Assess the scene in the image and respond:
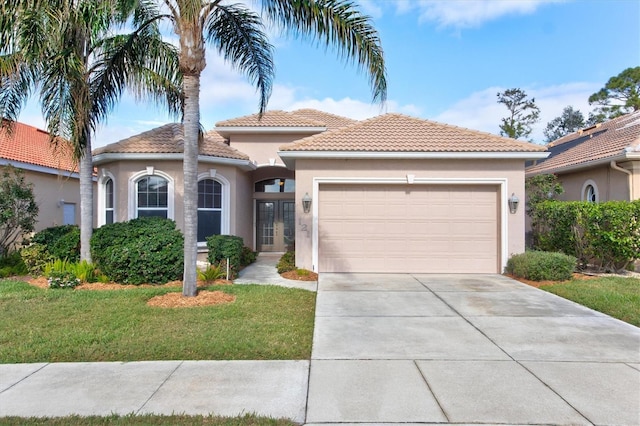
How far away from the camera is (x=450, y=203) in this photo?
11016 millimetres

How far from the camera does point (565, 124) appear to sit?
4350 centimetres

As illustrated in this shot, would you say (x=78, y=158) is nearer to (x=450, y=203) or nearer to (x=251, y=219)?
(x=251, y=219)

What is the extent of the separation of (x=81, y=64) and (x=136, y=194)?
417 centimetres

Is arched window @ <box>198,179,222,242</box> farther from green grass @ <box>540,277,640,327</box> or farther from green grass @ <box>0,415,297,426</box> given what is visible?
green grass @ <box>540,277,640,327</box>

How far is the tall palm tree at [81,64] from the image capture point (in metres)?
7.60

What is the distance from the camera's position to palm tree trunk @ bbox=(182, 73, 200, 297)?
Answer: 7.38 meters

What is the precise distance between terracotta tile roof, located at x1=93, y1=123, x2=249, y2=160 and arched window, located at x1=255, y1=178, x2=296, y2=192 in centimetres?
326

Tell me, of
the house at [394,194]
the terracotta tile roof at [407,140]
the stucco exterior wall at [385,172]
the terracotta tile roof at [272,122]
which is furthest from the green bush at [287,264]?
the terracotta tile roof at [272,122]

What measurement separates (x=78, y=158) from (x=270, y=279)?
17.5ft

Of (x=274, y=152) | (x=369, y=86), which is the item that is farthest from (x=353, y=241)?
(x=274, y=152)

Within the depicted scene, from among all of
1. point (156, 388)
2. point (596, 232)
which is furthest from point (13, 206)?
point (596, 232)

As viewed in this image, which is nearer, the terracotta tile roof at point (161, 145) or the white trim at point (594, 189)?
the terracotta tile roof at point (161, 145)

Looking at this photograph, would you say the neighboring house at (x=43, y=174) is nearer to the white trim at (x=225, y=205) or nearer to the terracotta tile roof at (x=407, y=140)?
the white trim at (x=225, y=205)

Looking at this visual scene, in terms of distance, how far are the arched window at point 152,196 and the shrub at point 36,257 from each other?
2.58 meters
